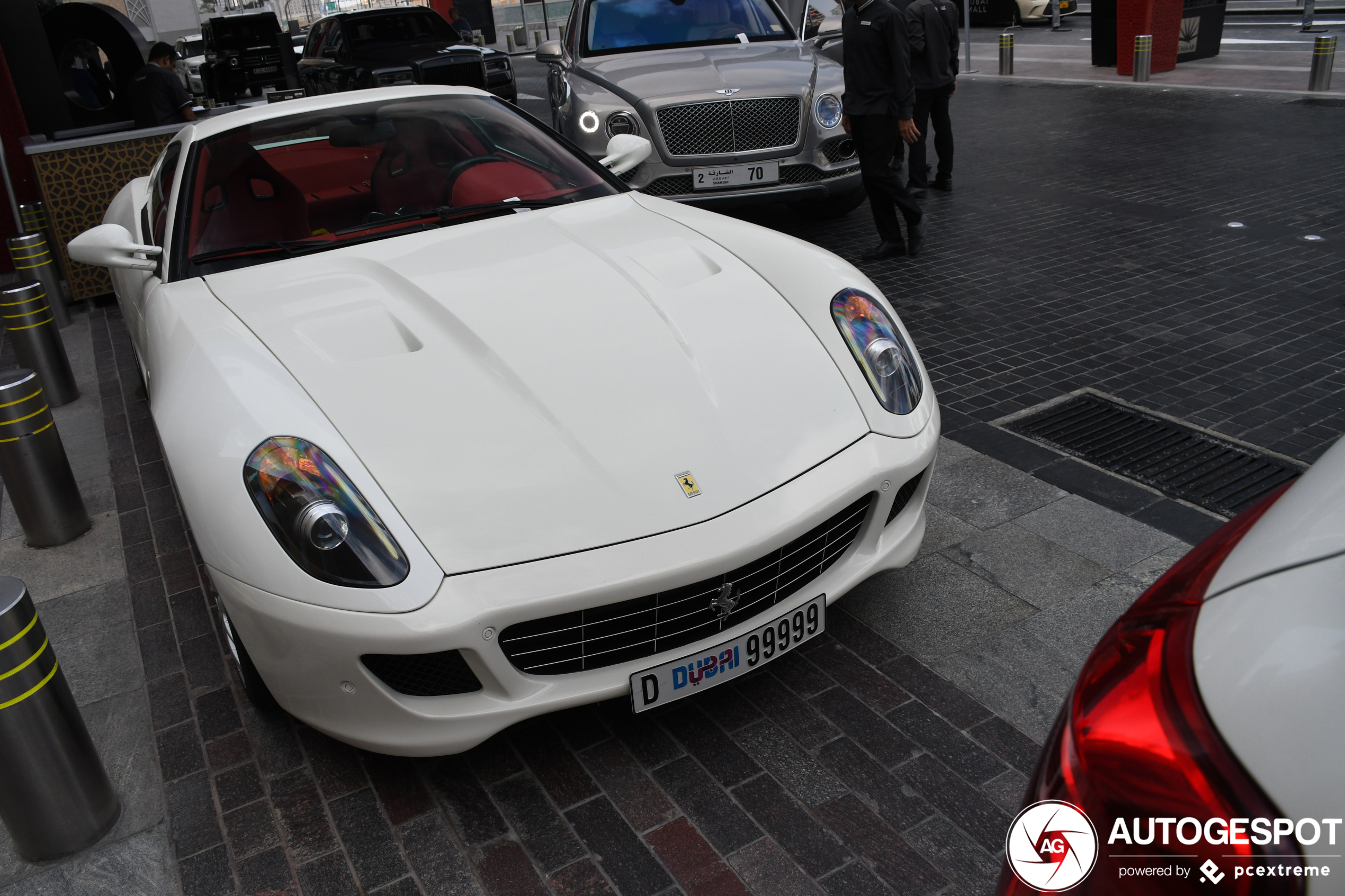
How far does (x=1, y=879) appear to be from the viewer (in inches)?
96.4

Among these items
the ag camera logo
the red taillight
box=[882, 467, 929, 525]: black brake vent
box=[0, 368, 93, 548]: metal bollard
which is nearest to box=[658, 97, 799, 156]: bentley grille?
box=[0, 368, 93, 548]: metal bollard

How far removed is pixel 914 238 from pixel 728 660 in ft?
17.3

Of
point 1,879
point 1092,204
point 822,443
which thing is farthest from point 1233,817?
point 1092,204

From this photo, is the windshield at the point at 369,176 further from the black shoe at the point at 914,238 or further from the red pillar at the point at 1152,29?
the red pillar at the point at 1152,29

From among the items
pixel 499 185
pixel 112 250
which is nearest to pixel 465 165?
pixel 499 185

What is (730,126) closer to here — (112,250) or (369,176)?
(369,176)

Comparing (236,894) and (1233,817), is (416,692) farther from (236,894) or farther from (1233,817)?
(1233,817)

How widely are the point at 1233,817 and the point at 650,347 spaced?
208 cm

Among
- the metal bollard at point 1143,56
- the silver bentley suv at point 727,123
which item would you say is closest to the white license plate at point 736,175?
the silver bentley suv at point 727,123

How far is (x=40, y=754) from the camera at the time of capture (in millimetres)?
2385

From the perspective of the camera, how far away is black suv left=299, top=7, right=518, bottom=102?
1429cm

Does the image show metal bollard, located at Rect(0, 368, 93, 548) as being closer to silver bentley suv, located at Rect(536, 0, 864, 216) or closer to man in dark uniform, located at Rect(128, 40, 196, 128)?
silver bentley suv, located at Rect(536, 0, 864, 216)

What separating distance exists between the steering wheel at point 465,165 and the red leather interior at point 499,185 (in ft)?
0.04

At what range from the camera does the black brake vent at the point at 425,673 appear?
231 centimetres
